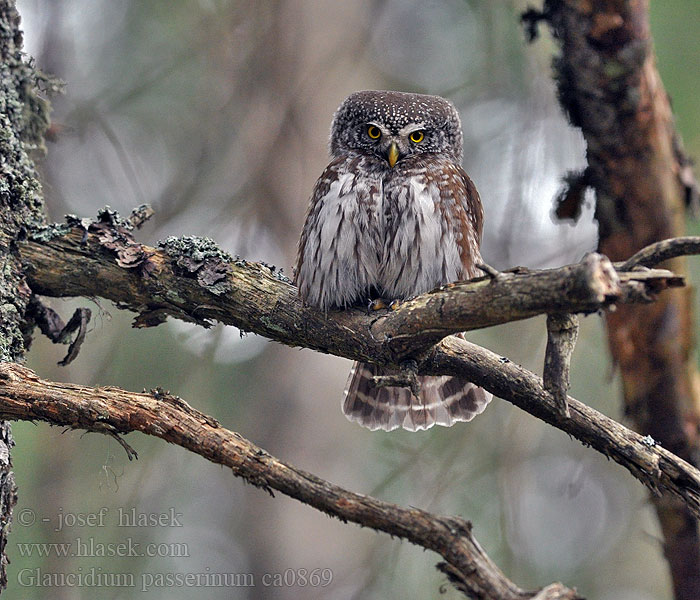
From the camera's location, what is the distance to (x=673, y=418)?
11.6 feet

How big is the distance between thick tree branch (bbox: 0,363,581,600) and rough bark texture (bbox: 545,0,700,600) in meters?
1.76

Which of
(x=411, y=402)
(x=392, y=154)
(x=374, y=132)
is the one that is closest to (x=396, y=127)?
(x=374, y=132)

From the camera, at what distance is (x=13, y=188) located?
288cm

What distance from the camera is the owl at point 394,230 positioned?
10.5 ft

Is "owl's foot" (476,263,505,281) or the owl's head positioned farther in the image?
the owl's head

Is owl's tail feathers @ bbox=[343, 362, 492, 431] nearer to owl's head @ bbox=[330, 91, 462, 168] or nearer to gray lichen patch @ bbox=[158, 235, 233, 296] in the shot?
gray lichen patch @ bbox=[158, 235, 233, 296]

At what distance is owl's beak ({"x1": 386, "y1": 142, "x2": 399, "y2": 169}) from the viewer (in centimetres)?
348

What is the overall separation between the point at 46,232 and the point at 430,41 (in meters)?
5.76

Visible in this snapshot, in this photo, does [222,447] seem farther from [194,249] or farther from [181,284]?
[194,249]

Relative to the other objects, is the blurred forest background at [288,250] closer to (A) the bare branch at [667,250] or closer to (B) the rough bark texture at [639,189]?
(B) the rough bark texture at [639,189]

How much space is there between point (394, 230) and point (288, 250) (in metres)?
2.74

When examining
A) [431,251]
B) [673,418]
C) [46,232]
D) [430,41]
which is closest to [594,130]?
[431,251]

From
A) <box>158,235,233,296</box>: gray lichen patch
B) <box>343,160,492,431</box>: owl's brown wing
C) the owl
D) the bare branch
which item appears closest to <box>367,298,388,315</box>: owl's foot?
the owl

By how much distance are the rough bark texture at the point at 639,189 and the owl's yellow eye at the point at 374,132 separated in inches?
34.9
